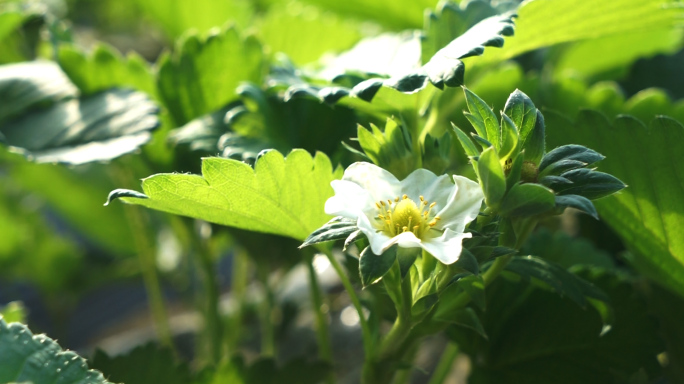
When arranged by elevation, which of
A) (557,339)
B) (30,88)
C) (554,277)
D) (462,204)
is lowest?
(557,339)

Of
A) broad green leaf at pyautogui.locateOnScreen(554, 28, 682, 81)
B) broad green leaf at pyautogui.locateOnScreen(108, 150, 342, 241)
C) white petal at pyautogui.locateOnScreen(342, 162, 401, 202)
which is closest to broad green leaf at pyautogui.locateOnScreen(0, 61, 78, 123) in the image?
broad green leaf at pyautogui.locateOnScreen(108, 150, 342, 241)

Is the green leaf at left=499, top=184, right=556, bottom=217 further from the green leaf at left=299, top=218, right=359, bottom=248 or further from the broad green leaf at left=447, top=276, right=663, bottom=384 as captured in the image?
the broad green leaf at left=447, top=276, right=663, bottom=384

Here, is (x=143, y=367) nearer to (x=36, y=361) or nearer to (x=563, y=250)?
(x=36, y=361)

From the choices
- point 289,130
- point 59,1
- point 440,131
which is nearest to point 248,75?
point 289,130

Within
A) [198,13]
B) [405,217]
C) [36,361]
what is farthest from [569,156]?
[198,13]

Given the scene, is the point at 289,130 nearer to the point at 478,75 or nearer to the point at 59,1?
the point at 478,75

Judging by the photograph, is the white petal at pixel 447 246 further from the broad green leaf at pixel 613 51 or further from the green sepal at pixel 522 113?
the broad green leaf at pixel 613 51
